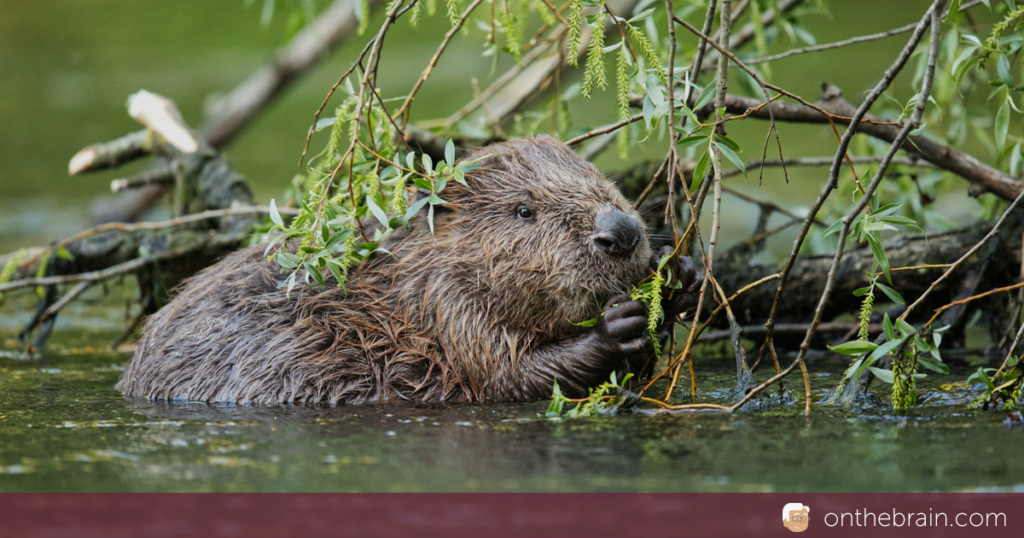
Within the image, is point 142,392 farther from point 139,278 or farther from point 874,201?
point 874,201

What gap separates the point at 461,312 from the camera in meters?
3.20

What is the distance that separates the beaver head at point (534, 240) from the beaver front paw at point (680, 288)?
0.13m

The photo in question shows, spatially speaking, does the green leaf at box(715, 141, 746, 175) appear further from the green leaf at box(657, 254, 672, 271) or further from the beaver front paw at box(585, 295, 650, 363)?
the beaver front paw at box(585, 295, 650, 363)

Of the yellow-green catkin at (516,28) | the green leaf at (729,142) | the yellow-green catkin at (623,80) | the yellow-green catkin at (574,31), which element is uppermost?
the yellow-green catkin at (516,28)

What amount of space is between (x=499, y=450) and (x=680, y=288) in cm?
95

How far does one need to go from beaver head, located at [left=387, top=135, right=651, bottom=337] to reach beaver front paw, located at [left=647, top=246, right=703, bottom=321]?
13cm

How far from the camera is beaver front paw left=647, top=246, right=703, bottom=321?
3014mm

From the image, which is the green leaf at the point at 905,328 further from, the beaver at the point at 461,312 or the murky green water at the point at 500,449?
the beaver at the point at 461,312

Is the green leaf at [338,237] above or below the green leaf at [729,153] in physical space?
below

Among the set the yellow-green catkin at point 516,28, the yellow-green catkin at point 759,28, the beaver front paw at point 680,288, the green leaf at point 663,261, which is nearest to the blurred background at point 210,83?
the yellow-green catkin at point 759,28

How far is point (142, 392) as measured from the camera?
3.37 m

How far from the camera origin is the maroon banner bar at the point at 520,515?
5.91 feet

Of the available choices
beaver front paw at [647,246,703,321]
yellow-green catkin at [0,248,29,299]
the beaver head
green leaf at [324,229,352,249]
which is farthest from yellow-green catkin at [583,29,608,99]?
yellow-green catkin at [0,248,29,299]

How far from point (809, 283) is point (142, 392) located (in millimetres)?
2613
